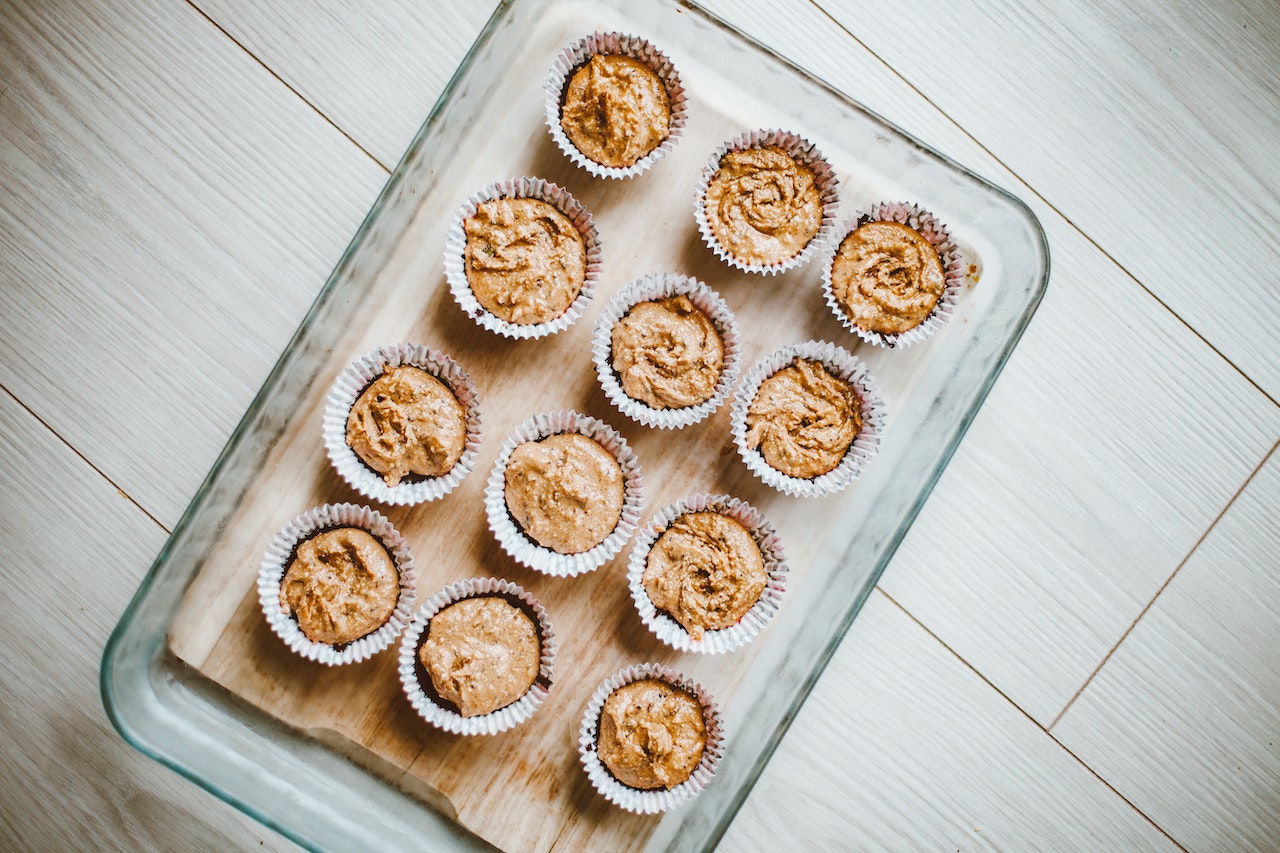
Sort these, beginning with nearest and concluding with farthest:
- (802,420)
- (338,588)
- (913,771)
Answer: (338,588), (802,420), (913,771)

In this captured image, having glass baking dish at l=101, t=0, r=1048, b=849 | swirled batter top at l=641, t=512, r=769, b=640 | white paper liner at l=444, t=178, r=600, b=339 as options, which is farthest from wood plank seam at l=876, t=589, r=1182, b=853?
white paper liner at l=444, t=178, r=600, b=339

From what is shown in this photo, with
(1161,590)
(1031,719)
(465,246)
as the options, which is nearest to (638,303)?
(465,246)

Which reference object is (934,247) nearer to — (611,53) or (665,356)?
(665,356)

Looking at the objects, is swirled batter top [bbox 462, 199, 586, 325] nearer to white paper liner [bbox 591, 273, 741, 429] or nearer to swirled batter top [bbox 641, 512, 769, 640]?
white paper liner [bbox 591, 273, 741, 429]

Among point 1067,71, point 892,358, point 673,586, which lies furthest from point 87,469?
point 1067,71

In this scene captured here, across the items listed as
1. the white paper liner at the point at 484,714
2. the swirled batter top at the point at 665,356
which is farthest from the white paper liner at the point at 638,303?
the white paper liner at the point at 484,714
